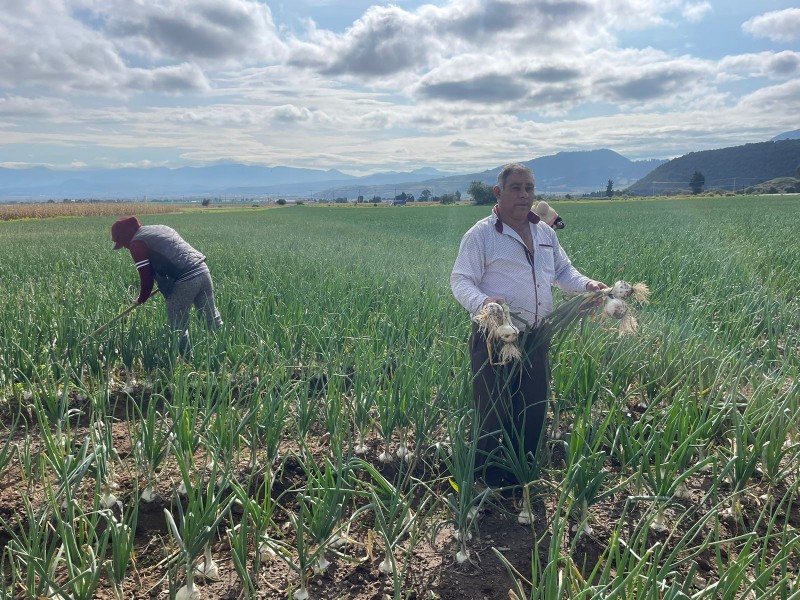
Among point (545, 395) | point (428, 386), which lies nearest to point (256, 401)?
point (428, 386)

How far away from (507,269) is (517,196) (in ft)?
1.17

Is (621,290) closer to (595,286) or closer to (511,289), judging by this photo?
(595,286)

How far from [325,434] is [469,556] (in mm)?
1164

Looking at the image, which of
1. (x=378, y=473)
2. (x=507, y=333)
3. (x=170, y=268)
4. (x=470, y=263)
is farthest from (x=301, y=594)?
(x=170, y=268)

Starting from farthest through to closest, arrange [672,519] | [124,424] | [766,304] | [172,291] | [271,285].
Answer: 1. [271,285]
2. [172,291]
3. [766,304]
4. [124,424]
5. [672,519]

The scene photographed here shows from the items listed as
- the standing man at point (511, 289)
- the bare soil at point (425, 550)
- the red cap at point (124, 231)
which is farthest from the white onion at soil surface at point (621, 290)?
the red cap at point (124, 231)

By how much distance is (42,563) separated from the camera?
5.77 feet

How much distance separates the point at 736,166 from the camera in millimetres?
132875

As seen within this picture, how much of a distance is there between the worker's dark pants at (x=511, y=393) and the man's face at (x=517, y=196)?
1.90ft

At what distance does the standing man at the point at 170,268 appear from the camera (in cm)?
433

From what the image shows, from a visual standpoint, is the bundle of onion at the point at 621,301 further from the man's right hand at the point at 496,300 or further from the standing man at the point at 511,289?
the man's right hand at the point at 496,300

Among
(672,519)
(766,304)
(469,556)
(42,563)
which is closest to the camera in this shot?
(42,563)

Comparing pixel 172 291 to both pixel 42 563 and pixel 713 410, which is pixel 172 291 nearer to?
pixel 42 563

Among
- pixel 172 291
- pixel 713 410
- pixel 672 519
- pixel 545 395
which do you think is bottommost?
pixel 672 519
